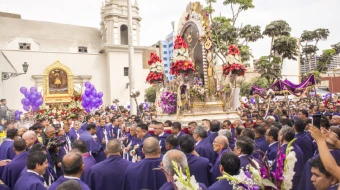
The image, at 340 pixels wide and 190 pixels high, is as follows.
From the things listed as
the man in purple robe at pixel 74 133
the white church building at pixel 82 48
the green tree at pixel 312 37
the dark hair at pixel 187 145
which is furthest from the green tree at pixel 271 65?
the dark hair at pixel 187 145

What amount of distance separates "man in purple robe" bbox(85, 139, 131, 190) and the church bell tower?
27.5 m

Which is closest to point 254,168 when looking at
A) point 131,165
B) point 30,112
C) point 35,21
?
point 131,165

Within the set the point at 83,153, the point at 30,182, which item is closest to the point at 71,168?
the point at 30,182

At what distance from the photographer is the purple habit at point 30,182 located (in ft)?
11.6

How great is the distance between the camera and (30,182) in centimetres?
356

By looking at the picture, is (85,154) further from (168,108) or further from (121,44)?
(121,44)

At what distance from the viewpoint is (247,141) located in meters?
4.11

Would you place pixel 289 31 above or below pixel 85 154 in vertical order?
above

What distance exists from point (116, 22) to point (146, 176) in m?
29.3

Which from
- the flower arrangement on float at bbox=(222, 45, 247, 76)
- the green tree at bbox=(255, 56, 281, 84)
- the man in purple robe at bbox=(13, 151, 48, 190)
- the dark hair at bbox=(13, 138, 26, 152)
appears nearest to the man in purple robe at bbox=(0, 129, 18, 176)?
the dark hair at bbox=(13, 138, 26, 152)

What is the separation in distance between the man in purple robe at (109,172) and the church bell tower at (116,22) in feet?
90.1

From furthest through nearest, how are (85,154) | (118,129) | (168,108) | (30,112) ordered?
(30,112)
(168,108)
(118,129)
(85,154)

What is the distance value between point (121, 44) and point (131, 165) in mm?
28984

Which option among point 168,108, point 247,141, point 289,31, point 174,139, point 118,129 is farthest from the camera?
point 289,31
